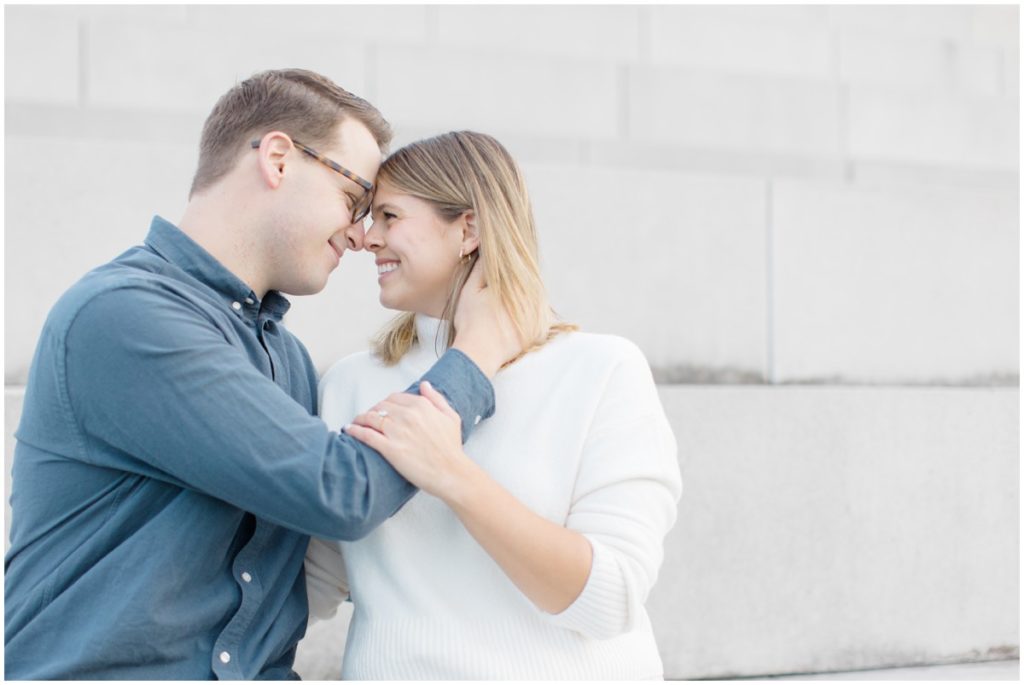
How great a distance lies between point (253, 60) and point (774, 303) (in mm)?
1776

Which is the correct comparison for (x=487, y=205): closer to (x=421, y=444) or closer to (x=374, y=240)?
(x=374, y=240)

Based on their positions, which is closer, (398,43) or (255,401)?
(255,401)

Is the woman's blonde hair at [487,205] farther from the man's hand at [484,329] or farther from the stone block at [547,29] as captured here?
the stone block at [547,29]

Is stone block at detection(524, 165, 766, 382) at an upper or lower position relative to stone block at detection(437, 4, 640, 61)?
lower

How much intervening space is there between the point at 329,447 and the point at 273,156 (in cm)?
64

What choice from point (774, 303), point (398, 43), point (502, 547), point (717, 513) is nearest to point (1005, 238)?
point (774, 303)

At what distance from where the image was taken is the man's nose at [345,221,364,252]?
2156 millimetres

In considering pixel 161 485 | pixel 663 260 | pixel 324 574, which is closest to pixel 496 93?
pixel 663 260

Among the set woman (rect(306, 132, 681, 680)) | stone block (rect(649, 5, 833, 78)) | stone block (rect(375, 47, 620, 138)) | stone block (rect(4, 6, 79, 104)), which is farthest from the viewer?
stone block (rect(649, 5, 833, 78))

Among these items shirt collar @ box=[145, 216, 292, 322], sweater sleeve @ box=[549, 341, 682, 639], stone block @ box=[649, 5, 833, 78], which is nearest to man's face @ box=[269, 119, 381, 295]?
shirt collar @ box=[145, 216, 292, 322]

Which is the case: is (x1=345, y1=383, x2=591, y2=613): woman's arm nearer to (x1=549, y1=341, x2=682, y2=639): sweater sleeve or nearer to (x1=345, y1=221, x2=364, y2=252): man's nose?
(x1=549, y1=341, x2=682, y2=639): sweater sleeve

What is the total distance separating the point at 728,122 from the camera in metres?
3.75

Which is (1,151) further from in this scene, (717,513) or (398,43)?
(717,513)

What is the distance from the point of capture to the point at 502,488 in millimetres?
1772
